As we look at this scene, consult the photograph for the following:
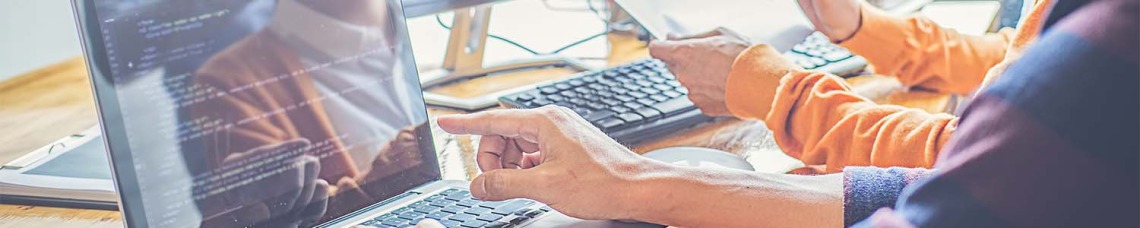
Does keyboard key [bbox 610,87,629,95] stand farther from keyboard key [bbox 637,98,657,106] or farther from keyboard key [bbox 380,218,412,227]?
keyboard key [bbox 380,218,412,227]

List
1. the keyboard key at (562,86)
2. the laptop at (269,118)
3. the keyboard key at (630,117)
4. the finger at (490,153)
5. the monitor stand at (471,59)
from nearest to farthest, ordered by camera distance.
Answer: the laptop at (269,118) < the finger at (490,153) < the keyboard key at (630,117) < the keyboard key at (562,86) < the monitor stand at (471,59)

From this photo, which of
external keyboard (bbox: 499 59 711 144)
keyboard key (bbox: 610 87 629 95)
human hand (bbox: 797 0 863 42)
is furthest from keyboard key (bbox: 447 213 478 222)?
human hand (bbox: 797 0 863 42)

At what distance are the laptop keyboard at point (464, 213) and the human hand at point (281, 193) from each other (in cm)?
4

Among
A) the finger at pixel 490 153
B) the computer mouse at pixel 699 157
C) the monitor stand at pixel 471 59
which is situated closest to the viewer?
the finger at pixel 490 153

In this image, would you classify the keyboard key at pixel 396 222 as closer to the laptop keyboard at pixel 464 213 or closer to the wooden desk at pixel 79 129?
the laptop keyboard at pixel 464 213

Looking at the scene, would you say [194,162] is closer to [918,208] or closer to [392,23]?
[392,23]

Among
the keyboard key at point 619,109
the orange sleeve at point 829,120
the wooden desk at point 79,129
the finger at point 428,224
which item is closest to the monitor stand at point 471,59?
the wooden desk at point 79,129

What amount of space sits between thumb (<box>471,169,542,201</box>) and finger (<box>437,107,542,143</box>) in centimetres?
4

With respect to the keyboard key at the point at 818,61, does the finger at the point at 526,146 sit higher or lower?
higher

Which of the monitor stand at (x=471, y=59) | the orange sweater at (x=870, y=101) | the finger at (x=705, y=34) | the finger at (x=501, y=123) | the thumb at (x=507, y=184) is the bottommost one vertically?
the monitor stand at (x=471, y=59)

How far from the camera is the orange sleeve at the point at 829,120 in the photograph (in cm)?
85

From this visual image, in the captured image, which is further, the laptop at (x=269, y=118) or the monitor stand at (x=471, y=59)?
the monitor stand at (x=471, y=59)

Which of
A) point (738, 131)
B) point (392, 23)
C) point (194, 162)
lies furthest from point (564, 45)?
point (194, 162)

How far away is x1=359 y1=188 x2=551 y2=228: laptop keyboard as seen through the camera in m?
0.72
